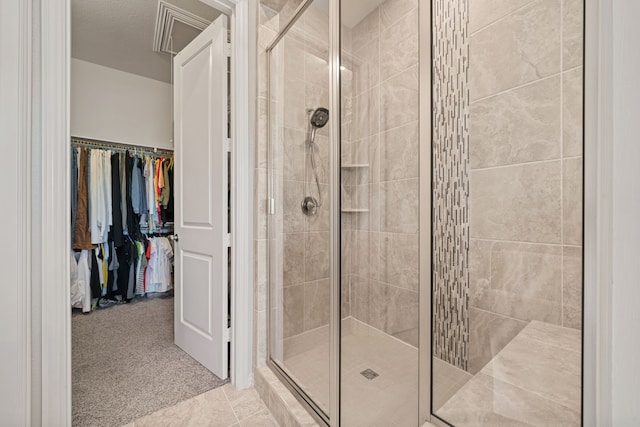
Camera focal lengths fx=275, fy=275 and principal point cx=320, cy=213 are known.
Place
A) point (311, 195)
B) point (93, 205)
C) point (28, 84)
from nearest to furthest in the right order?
point (28, 84) < point (311, 195) < point (93, 205)

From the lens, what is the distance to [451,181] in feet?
→ 3.74

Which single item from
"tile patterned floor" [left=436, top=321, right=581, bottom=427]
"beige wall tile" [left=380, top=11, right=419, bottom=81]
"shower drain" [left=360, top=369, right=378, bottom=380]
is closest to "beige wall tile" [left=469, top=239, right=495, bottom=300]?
"tile patterned floor" [left=436, top=321, right=581, bottom=427]

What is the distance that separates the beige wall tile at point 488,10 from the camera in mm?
1195

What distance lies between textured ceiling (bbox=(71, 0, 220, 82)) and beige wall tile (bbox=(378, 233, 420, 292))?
2.48 metres

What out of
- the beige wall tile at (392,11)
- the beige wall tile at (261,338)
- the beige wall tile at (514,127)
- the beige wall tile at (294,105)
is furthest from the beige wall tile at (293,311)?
the beige wall tile at (392,11)

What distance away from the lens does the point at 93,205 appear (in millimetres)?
3049

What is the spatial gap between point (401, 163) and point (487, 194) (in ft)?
1.30

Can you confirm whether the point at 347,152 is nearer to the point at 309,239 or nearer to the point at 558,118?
the point at 309,239

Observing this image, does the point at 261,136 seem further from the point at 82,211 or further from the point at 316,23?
the point at 82,211

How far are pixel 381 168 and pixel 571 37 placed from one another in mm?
821

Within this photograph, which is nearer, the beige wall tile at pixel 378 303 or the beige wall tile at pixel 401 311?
the beige wall tile at pixel 401 311

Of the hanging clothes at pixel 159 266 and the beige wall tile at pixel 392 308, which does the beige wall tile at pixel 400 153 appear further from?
the hanging clothes at pixel 159 266

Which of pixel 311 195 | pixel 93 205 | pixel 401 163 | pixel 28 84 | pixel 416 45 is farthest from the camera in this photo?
pixel 93 205

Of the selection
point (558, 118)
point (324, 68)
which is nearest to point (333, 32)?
point (324, 68)
